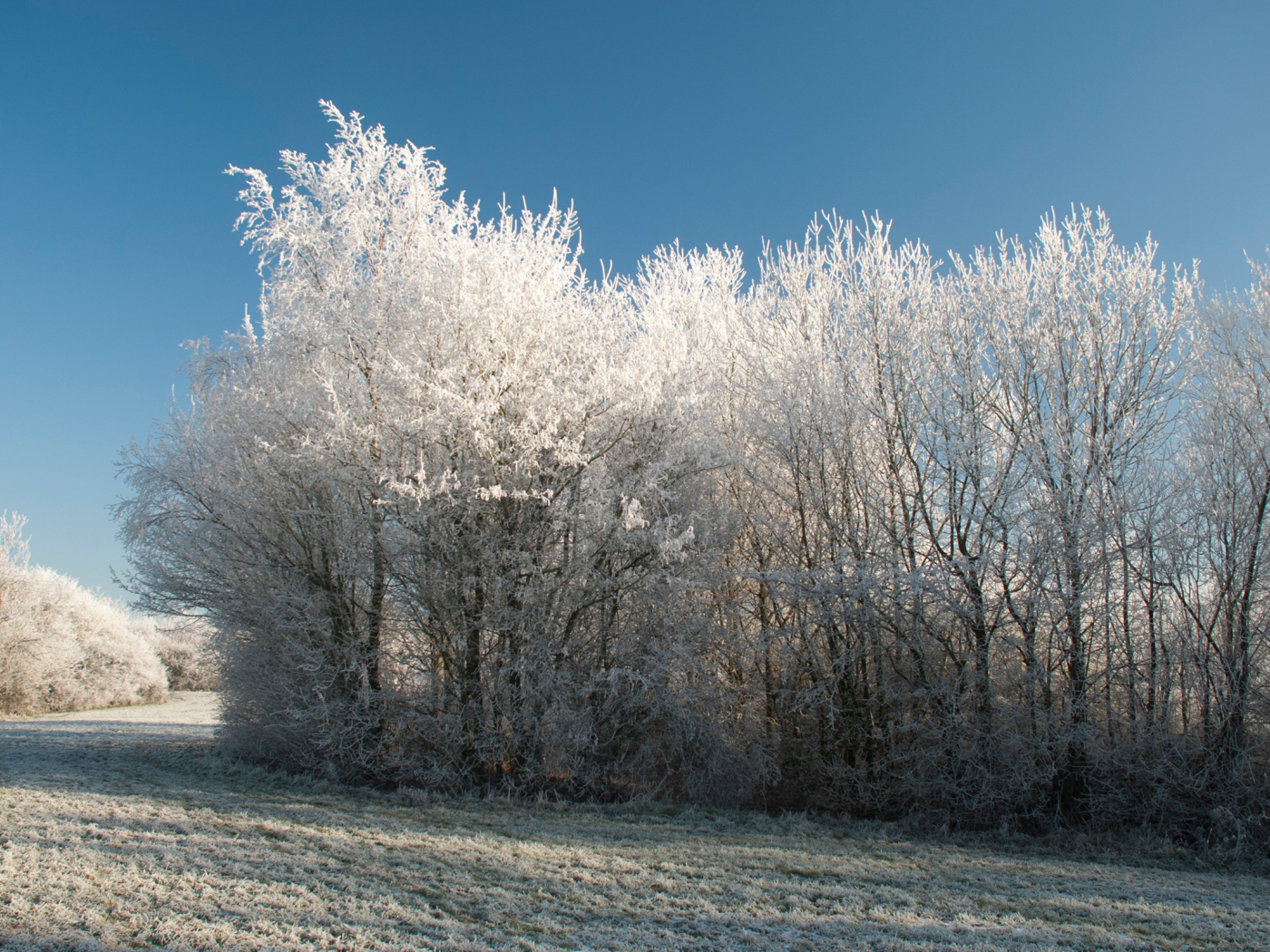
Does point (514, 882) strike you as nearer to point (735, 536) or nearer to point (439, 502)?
point (439, 502)

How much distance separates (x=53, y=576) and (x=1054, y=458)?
94.4 ft

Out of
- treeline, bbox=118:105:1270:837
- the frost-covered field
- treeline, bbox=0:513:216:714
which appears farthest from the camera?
treeline, bbox=0:513:216:714

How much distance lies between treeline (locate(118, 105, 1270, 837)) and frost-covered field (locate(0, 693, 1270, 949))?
1.28m

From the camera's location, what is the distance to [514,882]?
5383 mm

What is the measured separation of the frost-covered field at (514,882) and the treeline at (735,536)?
4.19 feet

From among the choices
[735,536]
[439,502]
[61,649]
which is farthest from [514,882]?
[61,649]

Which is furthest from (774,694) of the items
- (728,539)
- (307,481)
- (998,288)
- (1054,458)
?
(307,481)

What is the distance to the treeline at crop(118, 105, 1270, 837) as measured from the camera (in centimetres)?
859

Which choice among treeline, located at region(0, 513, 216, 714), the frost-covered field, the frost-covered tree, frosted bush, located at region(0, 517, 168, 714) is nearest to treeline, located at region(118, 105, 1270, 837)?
the frost-covered tree

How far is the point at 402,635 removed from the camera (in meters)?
9.64

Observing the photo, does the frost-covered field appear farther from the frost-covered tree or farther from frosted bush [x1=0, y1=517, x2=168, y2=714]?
frosted bush [x1=0, y1=517, x2=168, y2=714]

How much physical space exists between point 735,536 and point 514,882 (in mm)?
6535

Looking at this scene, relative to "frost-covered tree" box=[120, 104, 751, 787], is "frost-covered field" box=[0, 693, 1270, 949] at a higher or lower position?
lower

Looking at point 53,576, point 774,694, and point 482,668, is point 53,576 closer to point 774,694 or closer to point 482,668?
point 482,668
